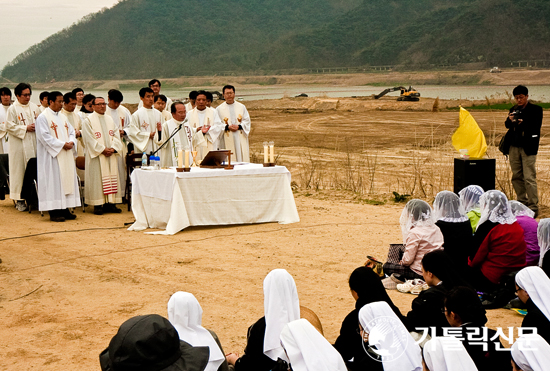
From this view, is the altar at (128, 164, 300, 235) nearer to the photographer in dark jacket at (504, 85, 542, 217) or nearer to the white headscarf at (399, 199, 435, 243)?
the white headscarf at (399, 199, 435, 243)

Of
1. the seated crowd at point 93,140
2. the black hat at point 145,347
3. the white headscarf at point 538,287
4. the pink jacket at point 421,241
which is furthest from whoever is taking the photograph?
the seated crowd at point 93,140

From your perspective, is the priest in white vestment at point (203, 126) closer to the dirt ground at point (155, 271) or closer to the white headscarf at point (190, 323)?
the dirt ground at point (155, 271)

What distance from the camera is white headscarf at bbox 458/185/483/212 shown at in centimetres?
718

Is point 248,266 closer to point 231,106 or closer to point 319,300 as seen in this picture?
point 319,300

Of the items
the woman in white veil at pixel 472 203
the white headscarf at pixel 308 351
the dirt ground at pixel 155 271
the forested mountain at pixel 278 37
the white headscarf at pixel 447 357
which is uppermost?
the forested mountain at pixel 278 37

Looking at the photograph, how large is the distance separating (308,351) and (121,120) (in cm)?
939

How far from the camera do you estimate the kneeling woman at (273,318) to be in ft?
12.6

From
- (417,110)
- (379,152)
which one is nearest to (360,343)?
(379,152)

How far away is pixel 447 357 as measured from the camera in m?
3.11

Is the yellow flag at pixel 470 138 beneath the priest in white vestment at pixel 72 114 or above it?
beneath

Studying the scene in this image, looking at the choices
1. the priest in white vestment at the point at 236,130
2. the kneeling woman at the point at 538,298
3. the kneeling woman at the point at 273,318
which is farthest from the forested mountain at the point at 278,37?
the kneeling woman at the point at 273,318

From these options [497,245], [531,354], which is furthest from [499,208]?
[531,354]

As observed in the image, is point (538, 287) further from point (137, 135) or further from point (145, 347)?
point (137, 135)

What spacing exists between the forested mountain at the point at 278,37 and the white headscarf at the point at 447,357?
89646mm
